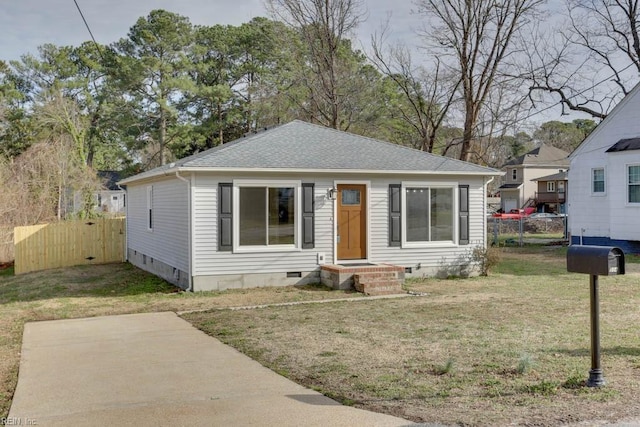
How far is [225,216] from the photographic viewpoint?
12328mm

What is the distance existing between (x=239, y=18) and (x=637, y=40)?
22.3 meters

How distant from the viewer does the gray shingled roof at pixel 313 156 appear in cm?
1249

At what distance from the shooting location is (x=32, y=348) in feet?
24.6

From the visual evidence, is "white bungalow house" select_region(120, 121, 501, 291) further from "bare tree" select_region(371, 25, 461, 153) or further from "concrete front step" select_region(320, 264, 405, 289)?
"bare tree" select_region(371, 25, 461, 153)

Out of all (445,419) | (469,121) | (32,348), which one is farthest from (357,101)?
(445,419)

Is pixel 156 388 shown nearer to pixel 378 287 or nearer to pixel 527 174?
pixel 378 287

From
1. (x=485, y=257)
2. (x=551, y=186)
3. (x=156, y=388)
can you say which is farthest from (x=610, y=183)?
(x=551, y=186)

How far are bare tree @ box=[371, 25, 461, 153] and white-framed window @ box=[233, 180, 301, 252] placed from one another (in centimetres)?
1677

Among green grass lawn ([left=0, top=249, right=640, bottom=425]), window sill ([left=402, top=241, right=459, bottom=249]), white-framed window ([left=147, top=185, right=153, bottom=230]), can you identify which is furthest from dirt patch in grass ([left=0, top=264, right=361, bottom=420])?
window sill ([left=402, top=241, right=459, bottom=249])

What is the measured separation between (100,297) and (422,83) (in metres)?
21.3

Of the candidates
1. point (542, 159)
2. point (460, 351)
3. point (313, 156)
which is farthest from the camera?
point (542, 159)

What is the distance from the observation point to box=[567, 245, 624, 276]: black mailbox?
4.98m

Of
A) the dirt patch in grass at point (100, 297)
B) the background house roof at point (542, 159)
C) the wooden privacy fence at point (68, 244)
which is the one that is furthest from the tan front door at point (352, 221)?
the background house roof at point (542, 159)

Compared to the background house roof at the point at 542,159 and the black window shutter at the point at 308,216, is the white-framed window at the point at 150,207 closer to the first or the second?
the black window shutter at the point at 308,216
